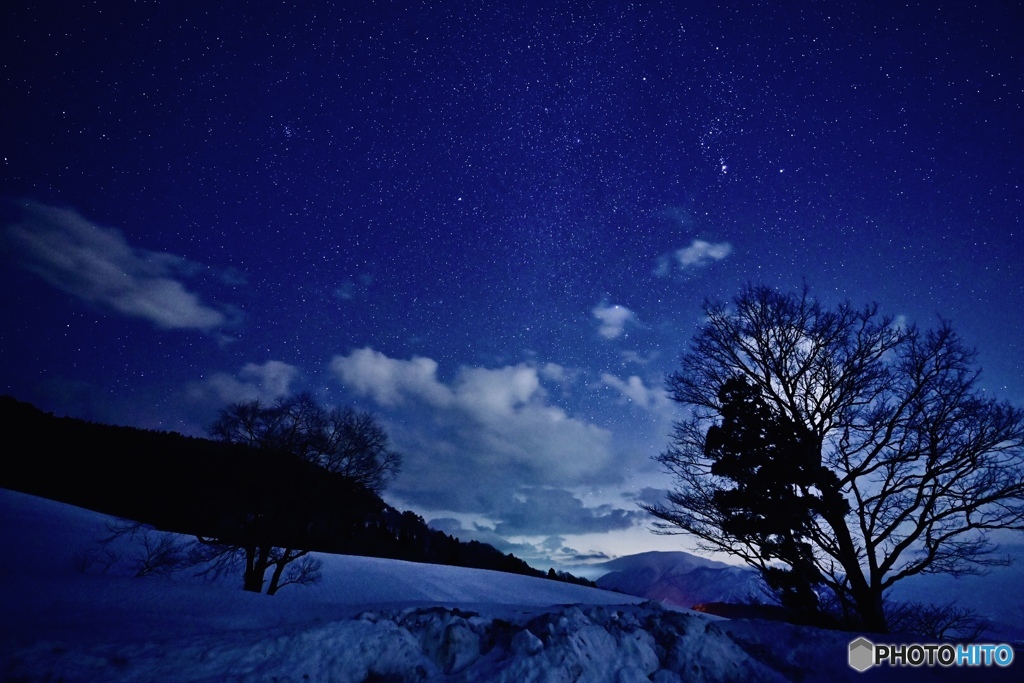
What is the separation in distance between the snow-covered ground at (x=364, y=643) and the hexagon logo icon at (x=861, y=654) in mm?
80

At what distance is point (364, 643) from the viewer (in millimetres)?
3555

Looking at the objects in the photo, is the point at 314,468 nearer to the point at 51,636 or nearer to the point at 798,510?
the point at 51,636

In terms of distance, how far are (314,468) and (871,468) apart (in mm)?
17699

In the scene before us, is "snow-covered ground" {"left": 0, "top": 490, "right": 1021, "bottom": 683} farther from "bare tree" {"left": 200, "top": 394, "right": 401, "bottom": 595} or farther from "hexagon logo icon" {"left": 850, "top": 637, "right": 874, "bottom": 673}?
"bare tree" {"left": 200, "top": 394, "right": 401, "bottom": 595}

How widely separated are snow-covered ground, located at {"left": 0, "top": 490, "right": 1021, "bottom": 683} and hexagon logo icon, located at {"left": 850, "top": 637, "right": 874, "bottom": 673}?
0.26 feet

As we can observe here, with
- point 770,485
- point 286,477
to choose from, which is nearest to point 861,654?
point 770,485

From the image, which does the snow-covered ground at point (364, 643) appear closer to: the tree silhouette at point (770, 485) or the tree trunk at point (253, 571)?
the tree silhouette at point (770, 485)

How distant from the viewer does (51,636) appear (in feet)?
9.76

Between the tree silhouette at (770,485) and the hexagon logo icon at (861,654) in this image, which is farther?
the tree silhouette at (770,485)

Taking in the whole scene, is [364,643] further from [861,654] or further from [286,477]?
[286,477]

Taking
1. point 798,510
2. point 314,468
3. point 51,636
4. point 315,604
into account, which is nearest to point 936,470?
point 798,510

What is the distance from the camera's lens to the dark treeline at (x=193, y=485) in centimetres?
1602

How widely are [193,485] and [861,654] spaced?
125ft

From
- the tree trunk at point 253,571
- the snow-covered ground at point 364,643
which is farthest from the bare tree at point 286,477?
the snow-covered ground at point 364,643
